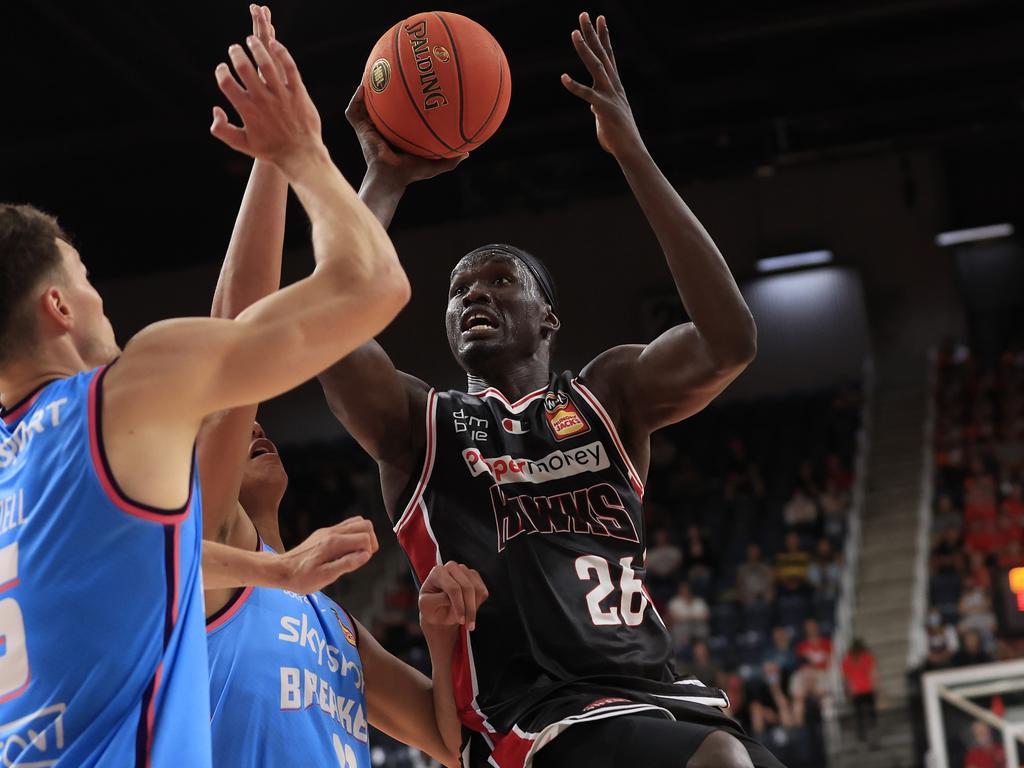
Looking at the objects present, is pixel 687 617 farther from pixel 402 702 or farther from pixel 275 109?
pixel 275 109

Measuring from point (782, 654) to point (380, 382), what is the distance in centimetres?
954

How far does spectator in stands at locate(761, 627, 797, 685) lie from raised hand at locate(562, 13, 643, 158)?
8964mm

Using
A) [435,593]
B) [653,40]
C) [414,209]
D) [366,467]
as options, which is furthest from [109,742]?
[414,209]

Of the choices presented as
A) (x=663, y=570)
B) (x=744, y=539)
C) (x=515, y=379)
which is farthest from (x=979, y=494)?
(x=515, y=379)

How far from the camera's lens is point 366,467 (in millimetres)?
18578

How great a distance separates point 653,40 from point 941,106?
14.7 feet

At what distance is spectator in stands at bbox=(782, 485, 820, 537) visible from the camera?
49.6 ft

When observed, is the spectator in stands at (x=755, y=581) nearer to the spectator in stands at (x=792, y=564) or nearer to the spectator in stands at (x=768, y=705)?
the spectator in stands at (x=792, y=564)

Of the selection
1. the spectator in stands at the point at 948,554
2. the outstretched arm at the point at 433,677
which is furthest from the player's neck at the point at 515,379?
the spectator in stands at the point at 948,554

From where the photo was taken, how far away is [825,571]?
550 inches

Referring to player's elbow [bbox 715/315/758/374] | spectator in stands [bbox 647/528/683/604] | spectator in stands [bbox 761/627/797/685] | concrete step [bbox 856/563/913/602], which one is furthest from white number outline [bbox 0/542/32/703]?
concrete step [bbox 856/563/913/602]

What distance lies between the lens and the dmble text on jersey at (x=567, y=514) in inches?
122

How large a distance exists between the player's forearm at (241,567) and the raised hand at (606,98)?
4.64 feet

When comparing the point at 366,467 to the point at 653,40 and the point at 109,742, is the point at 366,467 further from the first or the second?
the point at 109,742
